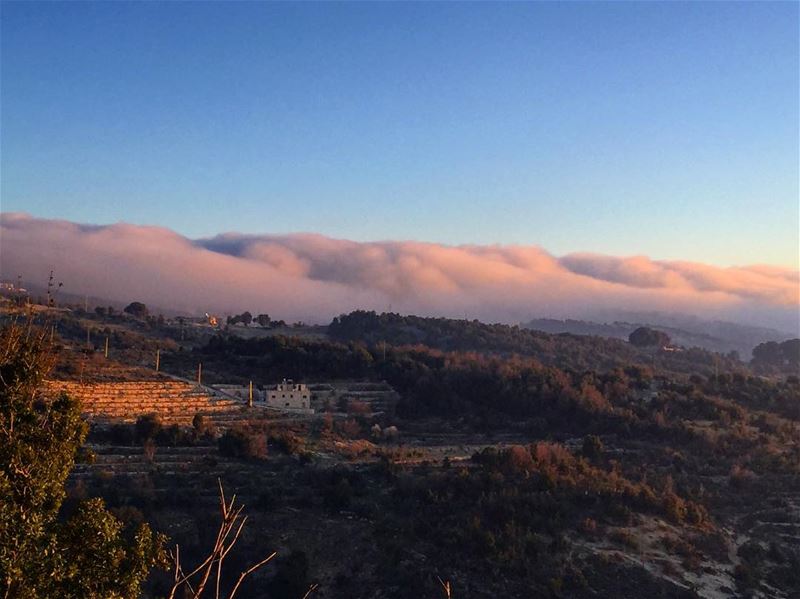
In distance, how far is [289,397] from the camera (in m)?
49.0

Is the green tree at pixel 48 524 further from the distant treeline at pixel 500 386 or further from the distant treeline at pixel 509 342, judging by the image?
the distant treeline at pixel 509 342

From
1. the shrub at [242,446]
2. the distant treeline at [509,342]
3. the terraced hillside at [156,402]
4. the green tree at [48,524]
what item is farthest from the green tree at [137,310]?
the green tree at [48,524]

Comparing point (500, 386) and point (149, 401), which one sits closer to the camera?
point (149, 401)

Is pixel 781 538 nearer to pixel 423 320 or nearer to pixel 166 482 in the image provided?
pixel 166 482

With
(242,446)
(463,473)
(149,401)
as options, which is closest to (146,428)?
(242,446)

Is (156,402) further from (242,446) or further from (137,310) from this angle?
(137,310)

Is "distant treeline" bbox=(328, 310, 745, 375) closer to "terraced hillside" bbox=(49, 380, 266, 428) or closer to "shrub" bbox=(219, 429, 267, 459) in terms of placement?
"terraced hillside" bbox=(49, 380, 266, 428)

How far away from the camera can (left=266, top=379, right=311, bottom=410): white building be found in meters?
48.4

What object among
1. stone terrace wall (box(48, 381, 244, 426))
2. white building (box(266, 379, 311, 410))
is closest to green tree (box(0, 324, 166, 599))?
stone terrace wall (box(48, 381, 244, 426))

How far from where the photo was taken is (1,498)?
7887 millimetres

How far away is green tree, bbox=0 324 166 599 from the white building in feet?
129

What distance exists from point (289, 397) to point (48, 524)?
4105cm

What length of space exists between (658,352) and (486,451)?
6872cm

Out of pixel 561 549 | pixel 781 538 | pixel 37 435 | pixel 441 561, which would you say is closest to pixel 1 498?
pixel 37 435
